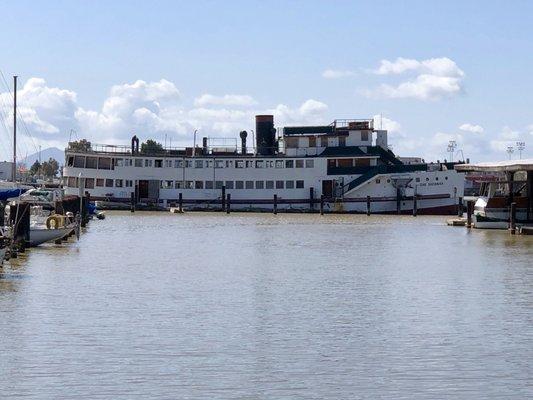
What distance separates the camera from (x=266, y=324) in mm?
27094

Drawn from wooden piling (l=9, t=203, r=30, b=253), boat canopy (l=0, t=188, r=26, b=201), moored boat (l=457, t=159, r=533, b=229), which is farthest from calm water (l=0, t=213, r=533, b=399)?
moored boat (l=457, t=159, r=533, b=229)

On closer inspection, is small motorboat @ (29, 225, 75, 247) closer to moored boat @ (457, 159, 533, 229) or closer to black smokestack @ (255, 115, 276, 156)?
moored boat @ (457, 159, 533, 229)

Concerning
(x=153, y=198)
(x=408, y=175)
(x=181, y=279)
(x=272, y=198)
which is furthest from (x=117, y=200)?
(x=181, y=279)

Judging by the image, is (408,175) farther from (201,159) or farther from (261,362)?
(261,362)

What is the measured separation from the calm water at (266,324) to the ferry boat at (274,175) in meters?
50.7

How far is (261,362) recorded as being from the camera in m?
22.0

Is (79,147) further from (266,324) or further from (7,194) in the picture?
(266,324)

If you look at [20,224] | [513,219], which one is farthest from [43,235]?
[513,219]

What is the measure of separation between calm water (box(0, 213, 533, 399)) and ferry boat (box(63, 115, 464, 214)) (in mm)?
50698

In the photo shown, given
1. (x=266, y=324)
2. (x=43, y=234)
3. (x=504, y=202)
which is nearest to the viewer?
(x=266, y=324)

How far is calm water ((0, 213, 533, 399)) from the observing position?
65.7 ft

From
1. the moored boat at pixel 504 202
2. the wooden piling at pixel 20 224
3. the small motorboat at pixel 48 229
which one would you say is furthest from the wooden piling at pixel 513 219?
the wooden piling at pixel 20 224

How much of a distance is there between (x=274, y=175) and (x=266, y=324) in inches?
3158

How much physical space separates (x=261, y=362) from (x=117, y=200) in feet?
288
